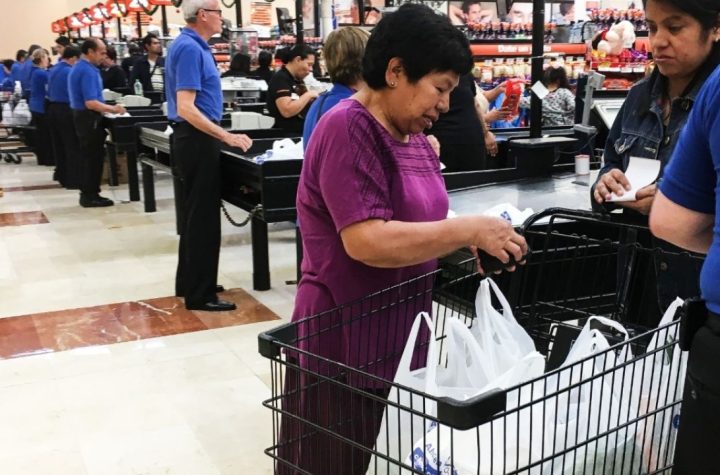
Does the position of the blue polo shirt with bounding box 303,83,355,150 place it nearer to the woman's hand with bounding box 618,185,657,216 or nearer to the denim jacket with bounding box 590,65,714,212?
the denim jacket with bounding box 590,65,714,212

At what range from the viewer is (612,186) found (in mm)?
1906

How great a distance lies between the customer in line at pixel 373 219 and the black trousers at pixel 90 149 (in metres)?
7.02

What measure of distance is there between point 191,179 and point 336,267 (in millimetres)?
2932

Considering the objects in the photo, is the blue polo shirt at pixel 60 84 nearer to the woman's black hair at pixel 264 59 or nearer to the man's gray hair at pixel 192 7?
the woman's black hair at pixel 264 59

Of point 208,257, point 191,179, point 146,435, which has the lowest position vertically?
point 146,435

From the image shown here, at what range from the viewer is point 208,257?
4562mm

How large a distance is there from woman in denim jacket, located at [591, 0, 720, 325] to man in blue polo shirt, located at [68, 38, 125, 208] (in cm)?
682

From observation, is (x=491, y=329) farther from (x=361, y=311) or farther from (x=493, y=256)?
(x=361, y=311)

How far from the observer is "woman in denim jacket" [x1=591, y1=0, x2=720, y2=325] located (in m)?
1.82

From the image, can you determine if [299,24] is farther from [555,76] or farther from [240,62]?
[555,76]

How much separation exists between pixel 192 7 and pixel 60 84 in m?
5.71

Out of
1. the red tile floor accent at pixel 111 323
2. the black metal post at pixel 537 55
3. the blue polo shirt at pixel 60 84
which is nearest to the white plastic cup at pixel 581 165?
the black metal post at pixel 537 55

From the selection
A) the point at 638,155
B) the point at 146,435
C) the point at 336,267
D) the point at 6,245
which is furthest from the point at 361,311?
the point at 6,245

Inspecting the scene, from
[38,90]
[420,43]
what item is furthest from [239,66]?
[420,43]
